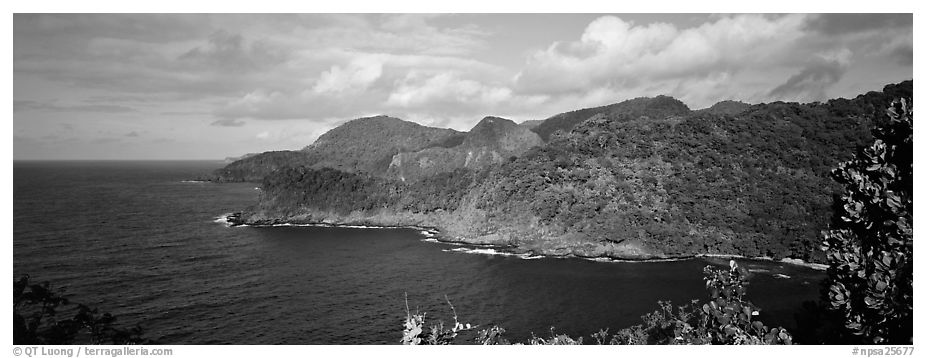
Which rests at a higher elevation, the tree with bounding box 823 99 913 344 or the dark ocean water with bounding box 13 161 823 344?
the tree with bounding box 823 99 913 344

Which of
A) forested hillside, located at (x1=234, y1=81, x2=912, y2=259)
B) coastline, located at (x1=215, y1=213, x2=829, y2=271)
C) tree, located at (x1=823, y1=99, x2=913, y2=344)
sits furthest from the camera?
forested hillside, located at (x1=234, y1=81, x2=912, y2=259)

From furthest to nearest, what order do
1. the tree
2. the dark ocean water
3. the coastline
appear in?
the coastline < the dark ocean water < the tree

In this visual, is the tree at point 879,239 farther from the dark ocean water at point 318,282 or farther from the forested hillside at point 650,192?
the forested hillside at point 650,192

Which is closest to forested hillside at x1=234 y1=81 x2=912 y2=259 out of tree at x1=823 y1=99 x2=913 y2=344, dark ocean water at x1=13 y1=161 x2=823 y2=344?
dark ocean water at x1=13 y1=161 x2=823 y2=344

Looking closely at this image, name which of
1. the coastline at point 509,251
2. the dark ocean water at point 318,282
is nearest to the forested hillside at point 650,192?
the coastline at point 509,251

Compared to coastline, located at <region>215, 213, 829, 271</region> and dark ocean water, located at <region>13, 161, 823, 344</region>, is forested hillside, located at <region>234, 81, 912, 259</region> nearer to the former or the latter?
coastline, located at <region>215, 213, 829, 271</region>

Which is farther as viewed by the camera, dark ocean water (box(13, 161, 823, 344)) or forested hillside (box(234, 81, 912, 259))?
forested hillside (box(234, 81, 912, 259))

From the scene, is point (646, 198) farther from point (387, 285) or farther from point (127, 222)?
point (127, 222)
